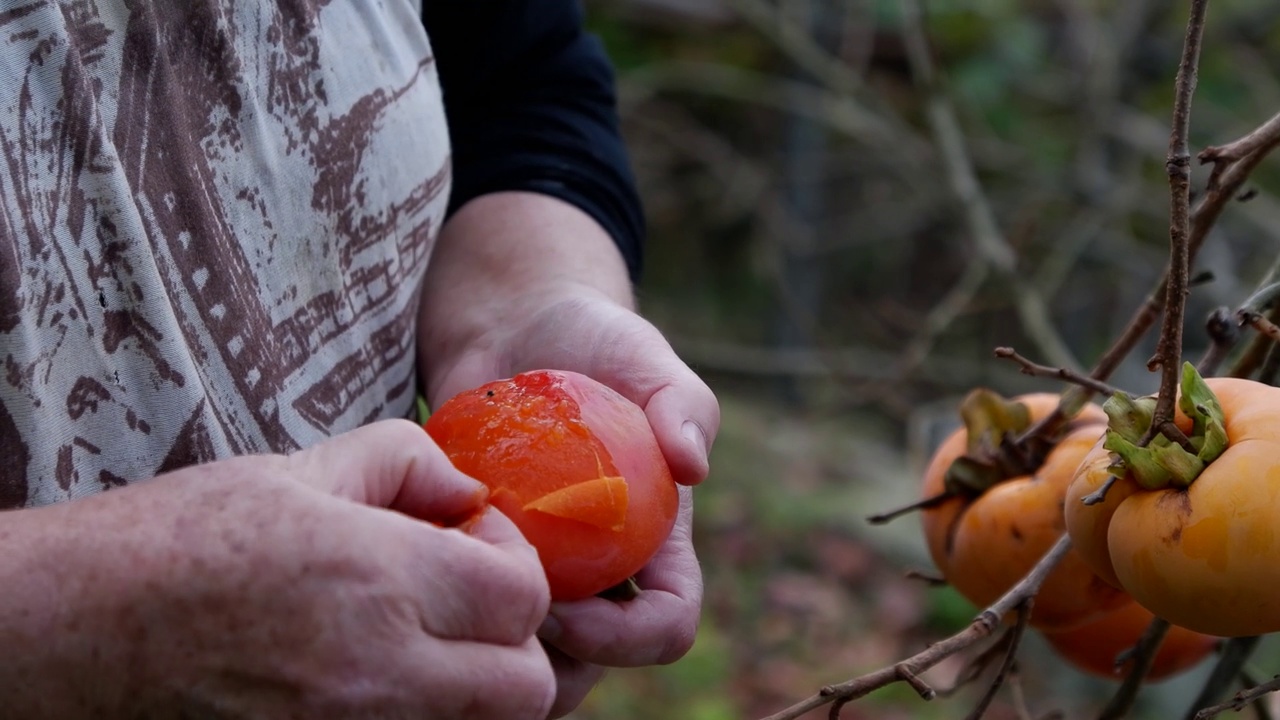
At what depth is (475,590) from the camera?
2.32ft

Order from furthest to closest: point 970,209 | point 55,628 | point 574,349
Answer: point 970,209 → point 574,349 → point 55,628

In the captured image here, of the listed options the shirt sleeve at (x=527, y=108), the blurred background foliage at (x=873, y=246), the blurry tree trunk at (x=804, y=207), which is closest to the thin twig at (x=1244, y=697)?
the shirt sleeve at (x=527, y=108)

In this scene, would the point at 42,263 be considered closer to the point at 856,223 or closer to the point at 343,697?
the point at 343,697

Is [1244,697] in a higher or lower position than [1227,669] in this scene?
higher

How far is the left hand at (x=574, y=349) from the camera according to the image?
90 centimetres

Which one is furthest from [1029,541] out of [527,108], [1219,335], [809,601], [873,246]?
[873,246]

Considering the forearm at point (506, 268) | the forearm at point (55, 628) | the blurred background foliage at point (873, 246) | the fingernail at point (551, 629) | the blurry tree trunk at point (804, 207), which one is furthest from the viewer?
the blurry tree trunk at point (804, 207)

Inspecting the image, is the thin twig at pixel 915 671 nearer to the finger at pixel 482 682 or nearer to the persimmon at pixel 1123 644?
the finger at pixel 482 682

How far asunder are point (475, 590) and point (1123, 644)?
26.5 inches

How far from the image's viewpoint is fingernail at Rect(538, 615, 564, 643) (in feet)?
2.88

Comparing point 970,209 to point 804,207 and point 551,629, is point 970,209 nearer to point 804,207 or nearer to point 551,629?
point 551,629

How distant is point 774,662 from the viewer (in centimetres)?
329

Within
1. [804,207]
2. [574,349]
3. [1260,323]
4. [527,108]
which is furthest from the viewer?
[804,207]

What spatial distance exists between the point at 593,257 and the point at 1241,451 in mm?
773
